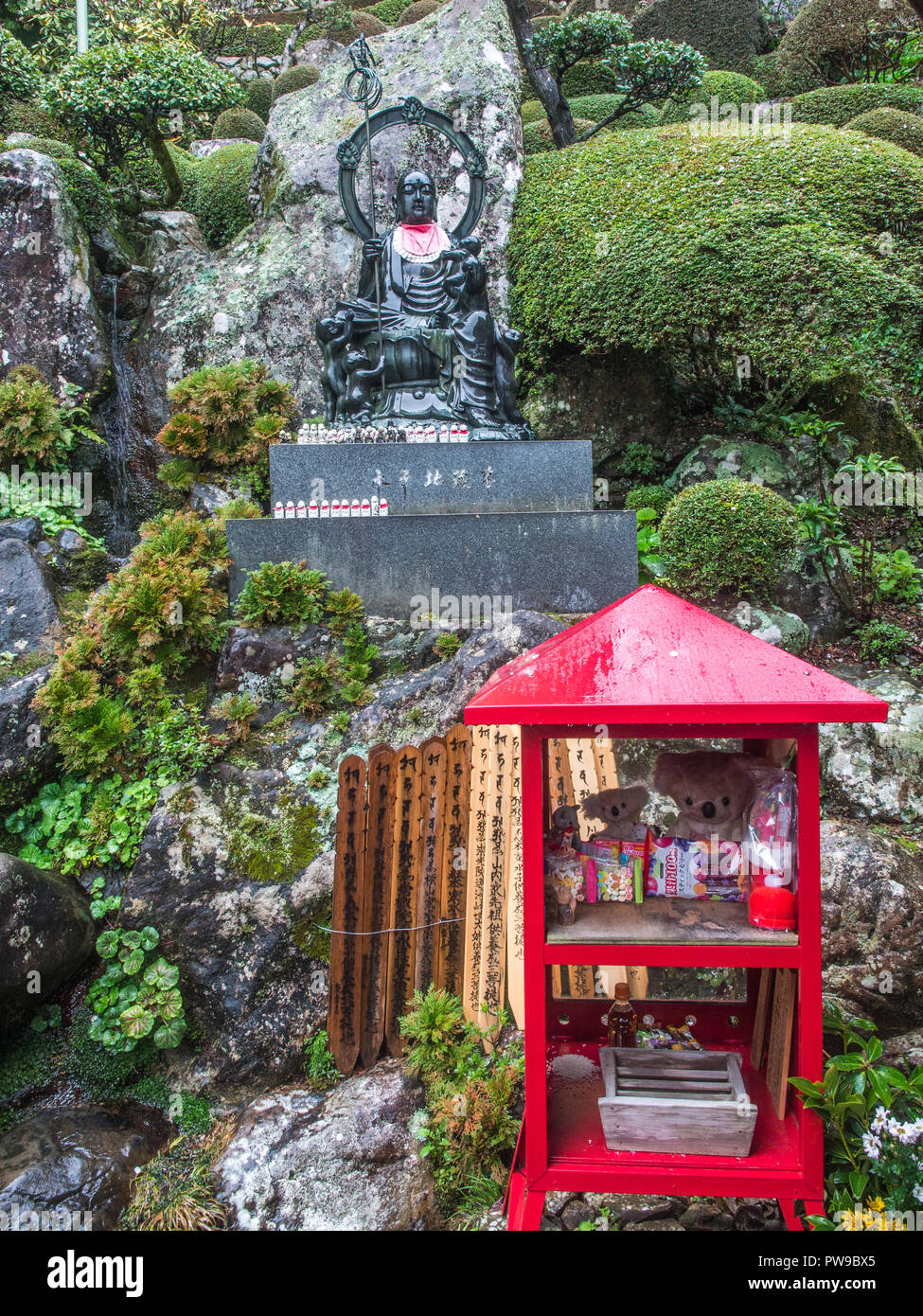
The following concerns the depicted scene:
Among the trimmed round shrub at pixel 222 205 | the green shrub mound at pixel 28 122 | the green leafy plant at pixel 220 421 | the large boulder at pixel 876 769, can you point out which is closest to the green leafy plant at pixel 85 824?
the green leafy plant at pixel 220 421

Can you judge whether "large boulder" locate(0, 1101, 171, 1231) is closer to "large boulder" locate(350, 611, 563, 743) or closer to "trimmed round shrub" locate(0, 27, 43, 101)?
"large boulder" locate(350, 611, 563, 743)

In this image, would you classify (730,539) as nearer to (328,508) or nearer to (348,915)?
(328,508)

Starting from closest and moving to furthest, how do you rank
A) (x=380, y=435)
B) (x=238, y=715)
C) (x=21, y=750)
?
(x=238, y=715) < (x=21, y=750) < (x=380, y=435)

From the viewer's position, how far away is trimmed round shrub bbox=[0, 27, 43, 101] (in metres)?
12.7

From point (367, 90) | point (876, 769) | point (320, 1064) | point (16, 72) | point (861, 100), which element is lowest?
point (320, 1064)

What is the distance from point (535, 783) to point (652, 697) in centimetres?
50

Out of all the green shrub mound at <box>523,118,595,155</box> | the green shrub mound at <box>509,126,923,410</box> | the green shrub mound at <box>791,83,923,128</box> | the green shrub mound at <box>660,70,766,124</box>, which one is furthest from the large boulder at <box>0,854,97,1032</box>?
the green shrub mound at <box>660,70,766,124</box>

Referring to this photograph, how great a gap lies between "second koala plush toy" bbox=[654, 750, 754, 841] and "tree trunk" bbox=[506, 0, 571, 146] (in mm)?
12415

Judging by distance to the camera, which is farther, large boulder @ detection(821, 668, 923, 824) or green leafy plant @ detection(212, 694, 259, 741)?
large boulder @ detection(821, 668, 923, 824)

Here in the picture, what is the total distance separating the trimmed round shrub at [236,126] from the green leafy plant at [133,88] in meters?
5.82

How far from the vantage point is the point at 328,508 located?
727 centimetres

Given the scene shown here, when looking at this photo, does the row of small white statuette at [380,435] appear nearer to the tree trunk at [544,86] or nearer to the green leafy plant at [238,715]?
the green leafy plant at [238,715]

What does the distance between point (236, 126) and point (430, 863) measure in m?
18.2

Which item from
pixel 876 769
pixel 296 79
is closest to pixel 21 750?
pixel 876 769
